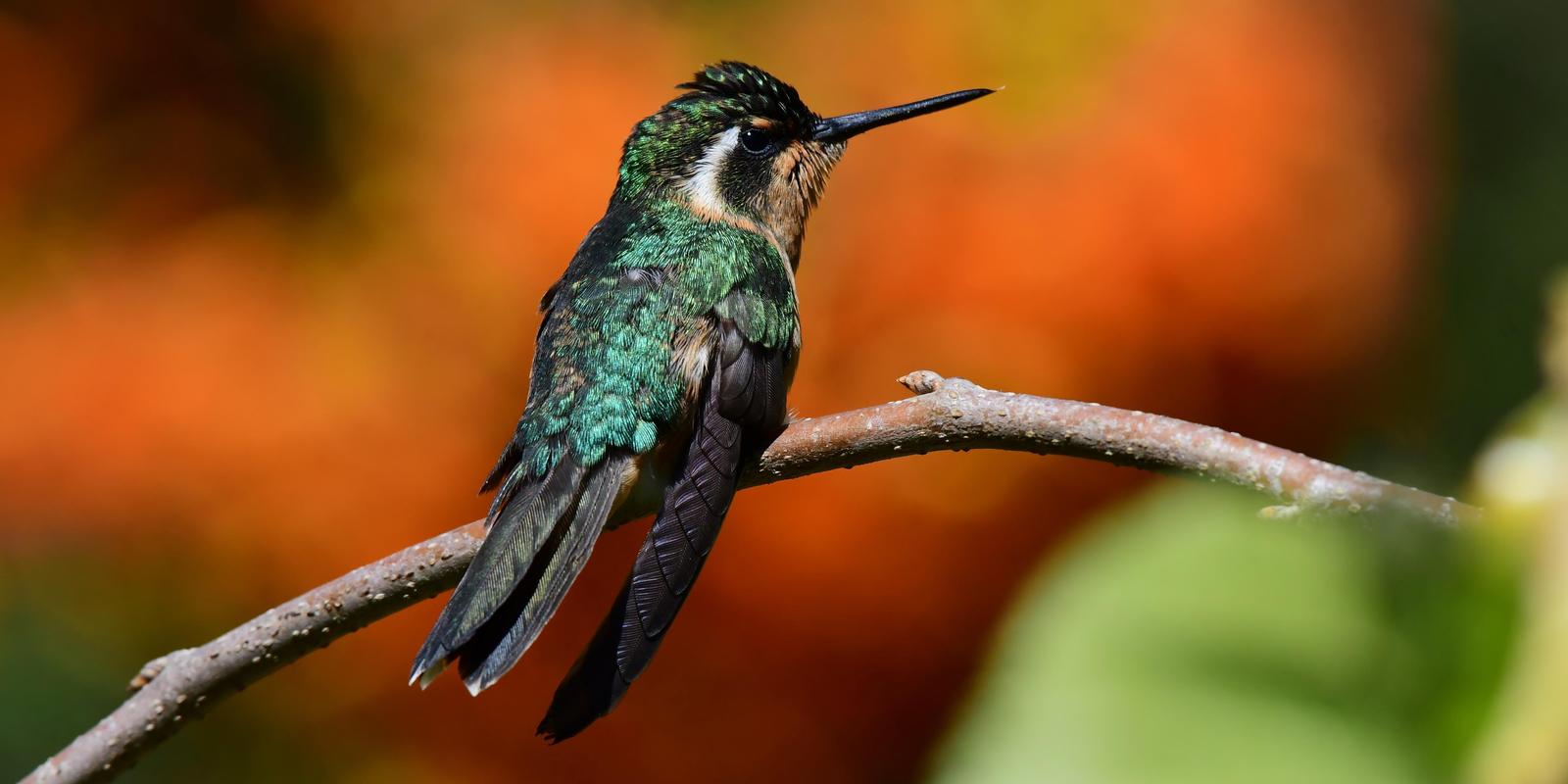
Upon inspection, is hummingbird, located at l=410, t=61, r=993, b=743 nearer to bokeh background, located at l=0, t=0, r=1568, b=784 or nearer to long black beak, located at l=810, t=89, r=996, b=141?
long black beak, located at l=810, t=89, r=996, b=141

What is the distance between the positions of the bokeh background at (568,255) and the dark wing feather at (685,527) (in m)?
2.22

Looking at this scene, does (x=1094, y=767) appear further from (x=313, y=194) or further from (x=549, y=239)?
(x=313, y=194)

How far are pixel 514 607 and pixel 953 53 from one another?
323 cm

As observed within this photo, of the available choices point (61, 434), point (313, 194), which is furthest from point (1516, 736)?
point (61, 434)

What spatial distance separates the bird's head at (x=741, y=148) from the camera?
2.03m

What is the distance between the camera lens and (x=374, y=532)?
4.14 metres

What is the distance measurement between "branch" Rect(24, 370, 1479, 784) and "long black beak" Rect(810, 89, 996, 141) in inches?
26.0

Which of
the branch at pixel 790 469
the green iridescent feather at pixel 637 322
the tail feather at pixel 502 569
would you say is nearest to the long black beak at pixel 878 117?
the green iridescent feather at pixel 637 322

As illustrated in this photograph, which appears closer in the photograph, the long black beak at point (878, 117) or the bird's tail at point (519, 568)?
the bird's tail at point (519, 568)

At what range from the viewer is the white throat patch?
200cm

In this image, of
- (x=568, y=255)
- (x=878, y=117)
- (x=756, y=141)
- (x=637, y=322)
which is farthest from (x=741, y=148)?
(x=568, y=255)

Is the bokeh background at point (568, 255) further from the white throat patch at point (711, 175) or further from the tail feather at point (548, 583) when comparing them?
the tail feather at point (548, 583)

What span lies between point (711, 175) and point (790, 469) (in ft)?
2.21

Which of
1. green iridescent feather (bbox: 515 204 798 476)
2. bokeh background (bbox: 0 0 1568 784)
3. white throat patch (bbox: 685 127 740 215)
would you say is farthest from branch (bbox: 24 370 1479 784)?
bokeh background (bbox: 0 0 1568 784)
